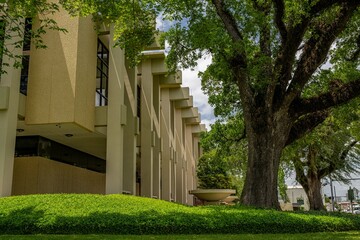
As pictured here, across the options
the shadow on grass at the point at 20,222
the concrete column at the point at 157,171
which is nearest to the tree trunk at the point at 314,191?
the concrete column at the point at 157,171

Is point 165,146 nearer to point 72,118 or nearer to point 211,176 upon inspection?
point 211,176

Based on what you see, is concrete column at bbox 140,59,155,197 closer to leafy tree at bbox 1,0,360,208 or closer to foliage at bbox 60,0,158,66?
foliage at bbox 60,0,158,66

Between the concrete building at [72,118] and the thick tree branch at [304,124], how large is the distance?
5.57 meters

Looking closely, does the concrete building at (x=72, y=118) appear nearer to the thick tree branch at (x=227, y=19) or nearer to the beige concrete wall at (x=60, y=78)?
the beige concrete wall at (x=60, y=78)

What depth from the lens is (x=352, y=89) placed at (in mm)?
13500

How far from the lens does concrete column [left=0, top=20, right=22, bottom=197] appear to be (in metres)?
14.0

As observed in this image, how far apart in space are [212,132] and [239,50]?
729cm

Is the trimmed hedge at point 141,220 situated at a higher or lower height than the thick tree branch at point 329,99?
lower

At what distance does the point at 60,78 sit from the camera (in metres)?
15.6

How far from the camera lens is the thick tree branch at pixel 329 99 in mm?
13438

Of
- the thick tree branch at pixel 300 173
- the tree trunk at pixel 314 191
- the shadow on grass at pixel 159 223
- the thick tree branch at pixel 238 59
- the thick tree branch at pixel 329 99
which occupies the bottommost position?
the shadow on grass at pixel 159 223

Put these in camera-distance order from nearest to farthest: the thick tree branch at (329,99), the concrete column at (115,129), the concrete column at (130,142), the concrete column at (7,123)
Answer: the thick tree branch at (329,99), the concrete column at (7,123), the concrete column at (115,129), the concrete column at (130,142)

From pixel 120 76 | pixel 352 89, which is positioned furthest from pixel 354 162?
pixel 120 76

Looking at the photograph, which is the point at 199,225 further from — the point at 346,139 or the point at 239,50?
the point at 346,139
